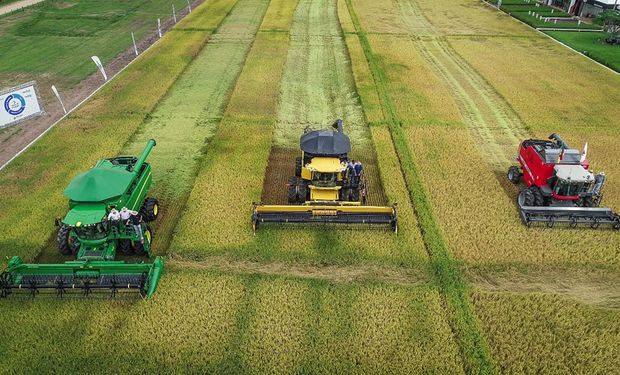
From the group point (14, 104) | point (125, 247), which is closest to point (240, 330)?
point (125, 247)

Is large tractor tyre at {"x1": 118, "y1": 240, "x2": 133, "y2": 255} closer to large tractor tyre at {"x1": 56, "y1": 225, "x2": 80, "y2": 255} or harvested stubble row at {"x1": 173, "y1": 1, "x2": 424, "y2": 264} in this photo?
large tractor tyre at {"x1": 56, "y1": 225, "x2": 80, "y2": 255}

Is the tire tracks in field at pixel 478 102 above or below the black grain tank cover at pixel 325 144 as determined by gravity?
below

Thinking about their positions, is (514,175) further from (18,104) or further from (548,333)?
(18,104)

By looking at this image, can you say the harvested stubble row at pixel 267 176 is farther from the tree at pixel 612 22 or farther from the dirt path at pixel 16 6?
the dirt path at pixel 16 6

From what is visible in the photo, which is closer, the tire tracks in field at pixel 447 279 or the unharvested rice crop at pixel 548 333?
the unharvested rice crop at pixel 548 333

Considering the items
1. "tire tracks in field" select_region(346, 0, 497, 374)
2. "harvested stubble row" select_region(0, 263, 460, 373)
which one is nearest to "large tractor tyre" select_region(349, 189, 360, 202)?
"tire tracks in field" select_region(346, 0, 497, 374)

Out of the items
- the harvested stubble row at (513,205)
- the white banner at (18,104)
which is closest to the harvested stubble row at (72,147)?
the white banner at (18,104)

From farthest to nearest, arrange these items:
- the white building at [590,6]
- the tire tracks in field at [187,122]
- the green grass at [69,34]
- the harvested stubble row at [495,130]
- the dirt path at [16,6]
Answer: the white building at [590,6]
the dirt path at [16,6]
the green grass at [69,34]
the tire tracks in field at [187,122]
the harvested stubble row at [495,130]
